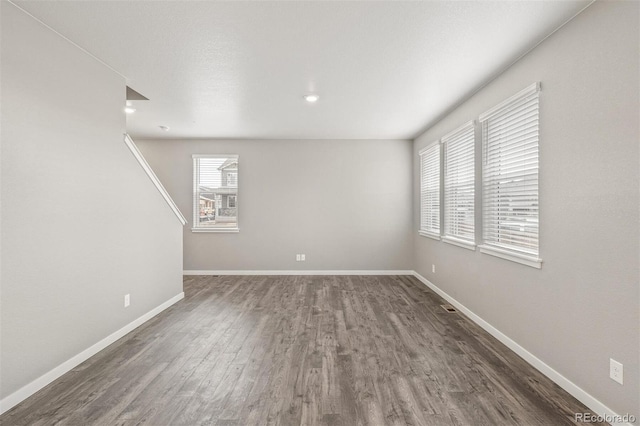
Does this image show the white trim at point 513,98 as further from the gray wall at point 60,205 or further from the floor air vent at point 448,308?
the gray wall at point 60,205

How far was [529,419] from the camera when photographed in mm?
1896

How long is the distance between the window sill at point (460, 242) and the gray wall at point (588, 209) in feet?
2.52

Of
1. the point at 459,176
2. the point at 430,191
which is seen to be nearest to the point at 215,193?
the point at 430,191

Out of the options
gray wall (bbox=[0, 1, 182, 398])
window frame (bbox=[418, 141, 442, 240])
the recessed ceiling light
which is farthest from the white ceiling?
window frame (bbox=[418, 141, 442, 240])

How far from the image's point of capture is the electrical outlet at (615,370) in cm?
182

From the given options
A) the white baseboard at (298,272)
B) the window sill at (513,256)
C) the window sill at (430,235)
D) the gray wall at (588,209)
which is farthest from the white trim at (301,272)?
the gray wall at (588,209)

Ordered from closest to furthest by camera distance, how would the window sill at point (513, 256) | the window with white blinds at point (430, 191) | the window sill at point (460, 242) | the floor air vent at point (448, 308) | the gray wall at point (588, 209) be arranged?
the gray wall at point (588, 209)
the window sill at point (513, 256)
the window sill at point (460, 242)
the floor air vent at point (448, 308)
the window with white blinds at point (430, 191)

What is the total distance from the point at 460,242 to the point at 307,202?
292 centimetres

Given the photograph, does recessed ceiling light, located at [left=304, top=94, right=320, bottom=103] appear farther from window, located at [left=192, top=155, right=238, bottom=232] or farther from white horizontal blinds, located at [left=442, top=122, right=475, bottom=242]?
window, located at [left=192, top=155, right=238, bottom=232]

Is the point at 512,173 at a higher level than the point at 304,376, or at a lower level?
higher

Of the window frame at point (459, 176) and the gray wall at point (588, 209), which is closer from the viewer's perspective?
the gray wall at point (588, 209)

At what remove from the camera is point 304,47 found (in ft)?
8.52

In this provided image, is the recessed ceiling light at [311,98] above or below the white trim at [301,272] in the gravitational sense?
above

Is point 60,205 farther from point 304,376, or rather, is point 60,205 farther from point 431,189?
point 431,189
